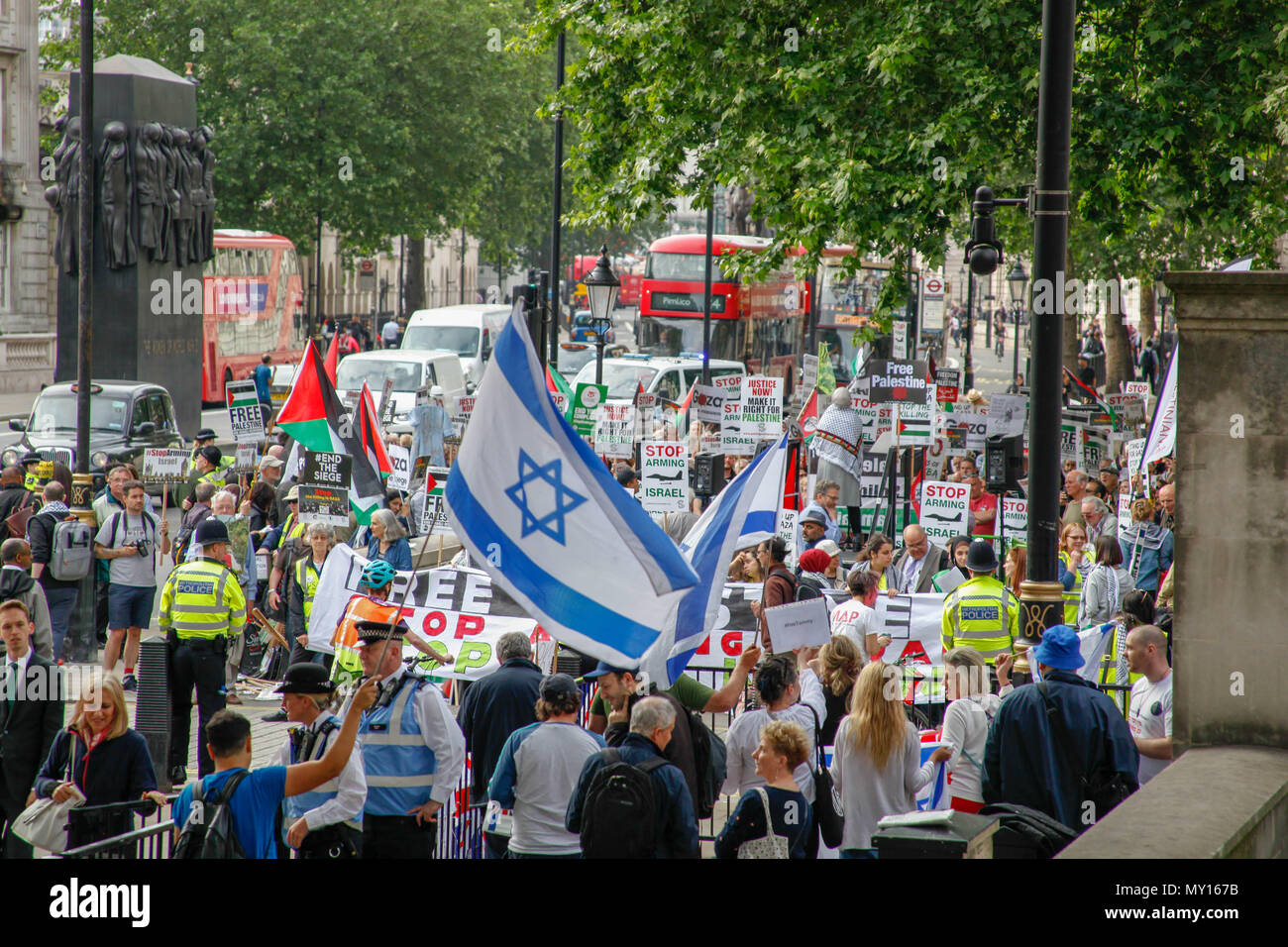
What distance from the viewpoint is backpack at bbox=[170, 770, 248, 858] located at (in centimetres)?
555

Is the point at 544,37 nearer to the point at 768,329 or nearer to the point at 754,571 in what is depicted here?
the point at 754,571

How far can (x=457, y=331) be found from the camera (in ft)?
113

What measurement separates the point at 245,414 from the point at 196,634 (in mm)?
6576

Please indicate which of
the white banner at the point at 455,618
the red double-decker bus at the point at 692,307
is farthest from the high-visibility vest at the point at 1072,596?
the red double-decker bus at the point at 692,307

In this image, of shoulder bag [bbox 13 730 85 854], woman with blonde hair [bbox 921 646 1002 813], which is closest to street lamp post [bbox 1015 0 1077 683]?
woman with blonde hair [bbox 921 646 1002 813]

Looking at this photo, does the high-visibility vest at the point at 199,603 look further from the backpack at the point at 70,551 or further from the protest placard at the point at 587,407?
the protest placard at the point at 587,407

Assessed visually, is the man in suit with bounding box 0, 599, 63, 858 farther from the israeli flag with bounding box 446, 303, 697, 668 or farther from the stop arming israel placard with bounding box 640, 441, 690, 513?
the stop arming israel placard with bounding box 640, 441, 690, 513

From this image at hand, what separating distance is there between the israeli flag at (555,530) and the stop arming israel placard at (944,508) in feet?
23.7

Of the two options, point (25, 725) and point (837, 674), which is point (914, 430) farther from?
point (25, 725)

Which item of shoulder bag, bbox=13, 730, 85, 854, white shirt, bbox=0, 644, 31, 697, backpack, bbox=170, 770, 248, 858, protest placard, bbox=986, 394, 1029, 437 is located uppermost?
protest placard, bbox=986, 394, 1029, 437

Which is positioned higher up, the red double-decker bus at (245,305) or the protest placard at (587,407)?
the red double-decker bus at (245,305)

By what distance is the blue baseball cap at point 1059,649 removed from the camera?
665 centimetres
